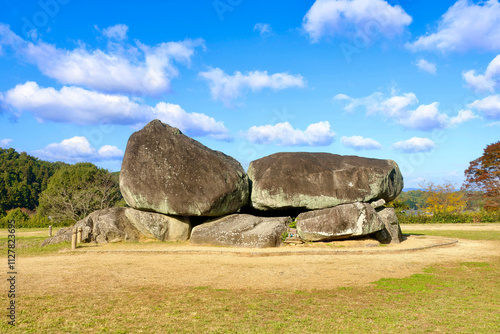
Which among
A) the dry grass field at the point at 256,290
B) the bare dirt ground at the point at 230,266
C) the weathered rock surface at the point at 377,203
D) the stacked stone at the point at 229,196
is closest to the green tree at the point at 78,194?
the stacked stone at the point at 229,196

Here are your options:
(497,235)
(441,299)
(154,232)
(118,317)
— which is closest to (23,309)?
(118,317)

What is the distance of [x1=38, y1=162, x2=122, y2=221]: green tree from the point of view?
32.3 metres

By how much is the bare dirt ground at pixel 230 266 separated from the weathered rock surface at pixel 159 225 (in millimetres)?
1051

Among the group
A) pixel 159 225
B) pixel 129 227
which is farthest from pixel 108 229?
pixel 159 225

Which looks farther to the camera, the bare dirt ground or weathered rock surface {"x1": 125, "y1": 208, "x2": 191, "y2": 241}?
weathered rock surface {"x1": 125, "y1": 208, "x2": 191, "y2": 241}

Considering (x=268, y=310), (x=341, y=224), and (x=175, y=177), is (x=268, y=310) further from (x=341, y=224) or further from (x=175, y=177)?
(x=175, y=177)

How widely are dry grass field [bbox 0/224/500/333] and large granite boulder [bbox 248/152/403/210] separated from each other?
3359mm

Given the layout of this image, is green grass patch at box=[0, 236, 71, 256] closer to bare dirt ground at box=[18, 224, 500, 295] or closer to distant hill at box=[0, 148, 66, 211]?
bare dirt ground at box=[18, 224, 500, 295]

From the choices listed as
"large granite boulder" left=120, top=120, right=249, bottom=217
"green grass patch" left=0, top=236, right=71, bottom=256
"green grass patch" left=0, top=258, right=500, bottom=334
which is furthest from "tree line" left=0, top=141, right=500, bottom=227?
"green grass patch" left=0, top=258, right=500, bottom=334

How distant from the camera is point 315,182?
59.2ft

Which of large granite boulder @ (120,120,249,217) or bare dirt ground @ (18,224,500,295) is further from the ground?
large granite boulder @ (120,120,249,217)

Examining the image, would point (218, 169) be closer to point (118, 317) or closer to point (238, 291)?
point (238, 291)

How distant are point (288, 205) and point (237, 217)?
2.49 metres

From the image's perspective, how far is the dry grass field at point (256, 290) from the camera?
21.2 feet
